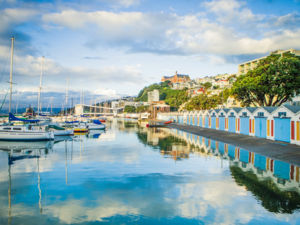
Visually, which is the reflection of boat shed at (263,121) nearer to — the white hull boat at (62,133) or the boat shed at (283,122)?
the boat shed at (283,122)

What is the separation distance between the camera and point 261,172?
2100 cm

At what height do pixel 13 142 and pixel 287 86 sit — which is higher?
pixel 287 86

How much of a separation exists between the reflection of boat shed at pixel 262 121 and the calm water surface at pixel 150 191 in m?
8.47

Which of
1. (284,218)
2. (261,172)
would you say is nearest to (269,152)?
(261,172)

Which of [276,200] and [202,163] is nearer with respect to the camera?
[276,200]

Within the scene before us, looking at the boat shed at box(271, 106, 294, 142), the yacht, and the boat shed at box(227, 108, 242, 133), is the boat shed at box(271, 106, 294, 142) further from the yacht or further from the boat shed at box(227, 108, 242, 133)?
the yacht

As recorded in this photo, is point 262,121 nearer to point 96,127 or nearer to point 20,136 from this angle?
point 20,136

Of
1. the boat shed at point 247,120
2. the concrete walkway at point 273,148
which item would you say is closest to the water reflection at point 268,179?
the concrete walkway at point 273,148

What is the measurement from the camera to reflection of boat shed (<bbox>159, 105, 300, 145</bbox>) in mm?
31797

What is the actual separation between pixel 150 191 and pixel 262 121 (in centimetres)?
2977

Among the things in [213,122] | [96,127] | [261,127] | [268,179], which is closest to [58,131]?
[96,127]

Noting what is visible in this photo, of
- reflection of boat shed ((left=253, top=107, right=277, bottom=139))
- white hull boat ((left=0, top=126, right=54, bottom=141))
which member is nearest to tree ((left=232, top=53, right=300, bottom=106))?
reflection of boat shed ((left=253, top=107, right=277, bottom=139))

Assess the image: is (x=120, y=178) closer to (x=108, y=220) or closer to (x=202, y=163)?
(x=108, y=220)

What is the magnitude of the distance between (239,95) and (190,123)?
111 ft
